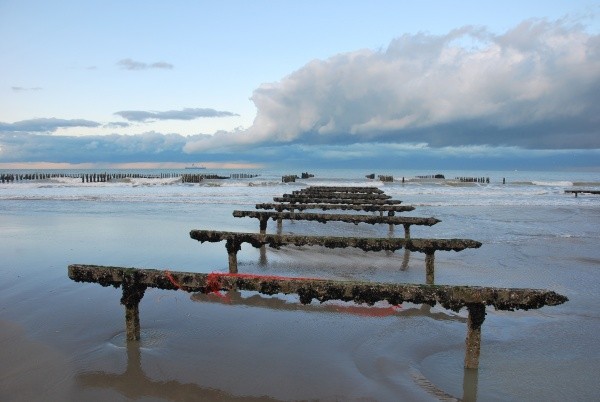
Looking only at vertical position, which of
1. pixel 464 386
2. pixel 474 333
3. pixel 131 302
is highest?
pixel 131 302

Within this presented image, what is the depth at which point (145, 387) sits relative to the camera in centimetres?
352

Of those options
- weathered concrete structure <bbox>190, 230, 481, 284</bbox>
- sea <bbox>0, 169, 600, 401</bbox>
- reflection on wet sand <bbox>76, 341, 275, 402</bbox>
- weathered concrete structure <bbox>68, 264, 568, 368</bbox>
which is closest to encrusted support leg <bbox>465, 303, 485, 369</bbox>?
weathered concrete structure <bbox>68, 264, 568, 368</bbox>

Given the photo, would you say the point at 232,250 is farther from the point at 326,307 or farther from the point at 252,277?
the point at 252,277

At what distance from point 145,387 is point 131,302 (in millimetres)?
1045

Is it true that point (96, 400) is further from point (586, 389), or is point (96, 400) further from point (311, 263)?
point (311, 263)

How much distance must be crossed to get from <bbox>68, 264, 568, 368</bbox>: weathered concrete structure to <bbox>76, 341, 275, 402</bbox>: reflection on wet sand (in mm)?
698

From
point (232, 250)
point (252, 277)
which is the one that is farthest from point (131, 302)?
point (232, 250)

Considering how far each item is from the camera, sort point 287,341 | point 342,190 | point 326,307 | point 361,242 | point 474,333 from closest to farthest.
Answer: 1. point 474,333
2. point 287,341
3. point 326,307
4. point 361,242
5. point 342,190

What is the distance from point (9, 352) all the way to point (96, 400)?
1500 mm

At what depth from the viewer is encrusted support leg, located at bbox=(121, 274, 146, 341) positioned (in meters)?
4.27

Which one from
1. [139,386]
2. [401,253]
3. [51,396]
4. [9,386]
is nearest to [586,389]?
[139,386]

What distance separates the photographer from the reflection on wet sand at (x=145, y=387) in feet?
11.0

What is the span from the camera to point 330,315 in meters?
5.20

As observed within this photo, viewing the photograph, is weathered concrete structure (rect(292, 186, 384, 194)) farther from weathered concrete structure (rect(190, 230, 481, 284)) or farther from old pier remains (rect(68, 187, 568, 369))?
old pier remains (rect(68, 187, 568, 369))
